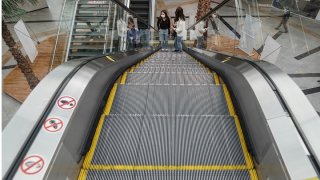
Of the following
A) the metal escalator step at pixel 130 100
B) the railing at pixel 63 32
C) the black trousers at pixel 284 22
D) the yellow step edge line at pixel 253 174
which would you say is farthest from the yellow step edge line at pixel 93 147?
the black trousers at pixel 284 22

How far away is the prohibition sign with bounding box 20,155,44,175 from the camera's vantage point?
1833 mm

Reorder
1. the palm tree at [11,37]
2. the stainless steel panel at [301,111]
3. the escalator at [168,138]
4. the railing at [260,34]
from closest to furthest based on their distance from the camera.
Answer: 1. the stainless steel panel at [301,111]
2. the escalator at [168,138]
3. the palm tree at [11,37]
4. the railing at [260,34]

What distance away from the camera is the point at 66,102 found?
8.24 ft

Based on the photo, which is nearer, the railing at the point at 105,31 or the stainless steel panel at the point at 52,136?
the stainless steel panel at the point at 52,136

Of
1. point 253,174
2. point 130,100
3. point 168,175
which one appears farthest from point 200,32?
point 168,175

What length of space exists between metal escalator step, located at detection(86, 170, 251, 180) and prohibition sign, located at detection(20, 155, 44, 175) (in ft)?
2.19

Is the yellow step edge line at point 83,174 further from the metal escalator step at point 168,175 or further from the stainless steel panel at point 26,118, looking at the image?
the stainless steel panel at point 26,118

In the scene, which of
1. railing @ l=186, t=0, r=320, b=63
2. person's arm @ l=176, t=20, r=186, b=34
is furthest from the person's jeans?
person's arm @ l=176, t=20, r=186, b=34

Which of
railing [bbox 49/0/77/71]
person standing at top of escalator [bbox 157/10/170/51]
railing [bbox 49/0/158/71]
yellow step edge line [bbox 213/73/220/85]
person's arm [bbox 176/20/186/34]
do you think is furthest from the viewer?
person standing at top of escalator [bbox 157/10/170/51]

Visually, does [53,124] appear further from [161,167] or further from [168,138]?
[168,138]

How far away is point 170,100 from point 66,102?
1510 millimetres

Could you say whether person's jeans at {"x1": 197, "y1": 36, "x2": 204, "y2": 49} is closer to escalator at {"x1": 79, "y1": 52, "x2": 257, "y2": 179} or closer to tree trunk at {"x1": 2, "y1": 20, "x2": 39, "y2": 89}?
tree trunk at {"x1": 2, "y1": 20, "x2": 39, "y2": 89}

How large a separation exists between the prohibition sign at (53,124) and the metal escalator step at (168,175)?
556mm

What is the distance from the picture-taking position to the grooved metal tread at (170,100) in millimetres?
3506
